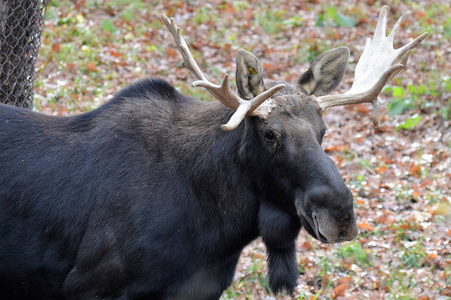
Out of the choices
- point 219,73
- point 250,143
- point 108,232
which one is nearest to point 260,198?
point 250,143

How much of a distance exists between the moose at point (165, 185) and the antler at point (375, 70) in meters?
0.01

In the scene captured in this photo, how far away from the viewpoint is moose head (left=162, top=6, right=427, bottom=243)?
3705 millimetres

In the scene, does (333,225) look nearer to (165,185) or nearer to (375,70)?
(165,185)

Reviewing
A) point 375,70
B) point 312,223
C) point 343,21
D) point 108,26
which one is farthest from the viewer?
point 343,21

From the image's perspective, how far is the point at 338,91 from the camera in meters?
9.64

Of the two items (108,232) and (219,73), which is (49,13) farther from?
(108,232)

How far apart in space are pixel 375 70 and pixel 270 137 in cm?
102

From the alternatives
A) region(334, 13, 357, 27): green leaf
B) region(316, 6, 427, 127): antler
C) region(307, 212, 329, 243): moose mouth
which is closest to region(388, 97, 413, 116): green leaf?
region(334, 13, 357, 27): green leaf

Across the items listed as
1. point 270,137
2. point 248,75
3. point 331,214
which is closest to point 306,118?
point 270,137

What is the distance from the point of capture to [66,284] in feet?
13.5

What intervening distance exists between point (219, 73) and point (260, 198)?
5969 millimetres

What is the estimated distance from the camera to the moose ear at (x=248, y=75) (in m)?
4.02

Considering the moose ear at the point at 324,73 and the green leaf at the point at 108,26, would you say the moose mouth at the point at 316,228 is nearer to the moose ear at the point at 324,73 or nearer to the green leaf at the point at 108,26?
the moose ear at the point at 324,73

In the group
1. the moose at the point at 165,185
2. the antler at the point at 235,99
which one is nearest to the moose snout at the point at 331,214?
the moose at the point at 165,185
